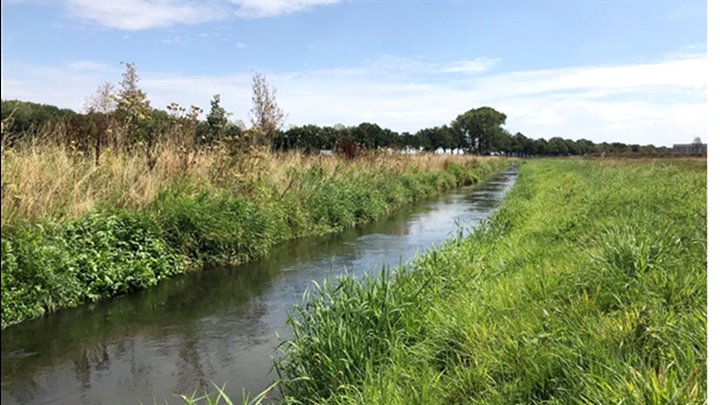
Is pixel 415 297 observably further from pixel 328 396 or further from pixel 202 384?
pixel 202 384

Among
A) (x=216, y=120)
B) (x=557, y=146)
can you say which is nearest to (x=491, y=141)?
(x=557, y=146)

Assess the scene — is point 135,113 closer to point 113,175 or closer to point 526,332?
point 113,175

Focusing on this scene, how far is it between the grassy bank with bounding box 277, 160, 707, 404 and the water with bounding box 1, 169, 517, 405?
797mm

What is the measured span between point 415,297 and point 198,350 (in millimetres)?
2204

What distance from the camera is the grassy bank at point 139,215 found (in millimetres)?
5840

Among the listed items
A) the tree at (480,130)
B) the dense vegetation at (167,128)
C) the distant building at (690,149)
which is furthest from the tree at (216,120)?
the tree at (480,130)

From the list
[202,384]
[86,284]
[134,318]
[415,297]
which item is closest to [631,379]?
[415,297]

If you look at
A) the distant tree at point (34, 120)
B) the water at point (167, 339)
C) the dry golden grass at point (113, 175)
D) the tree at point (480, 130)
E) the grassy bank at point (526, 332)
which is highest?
the tree at point (480, 130)

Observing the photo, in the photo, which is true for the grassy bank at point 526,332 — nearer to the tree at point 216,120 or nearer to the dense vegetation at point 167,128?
the dense vegetation at point 167,128

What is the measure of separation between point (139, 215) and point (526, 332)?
247 inches

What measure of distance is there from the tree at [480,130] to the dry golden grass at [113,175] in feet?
256

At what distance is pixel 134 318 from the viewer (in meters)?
6.28

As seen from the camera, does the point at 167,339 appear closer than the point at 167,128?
Yes

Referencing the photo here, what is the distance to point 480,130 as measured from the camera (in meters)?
91.7
